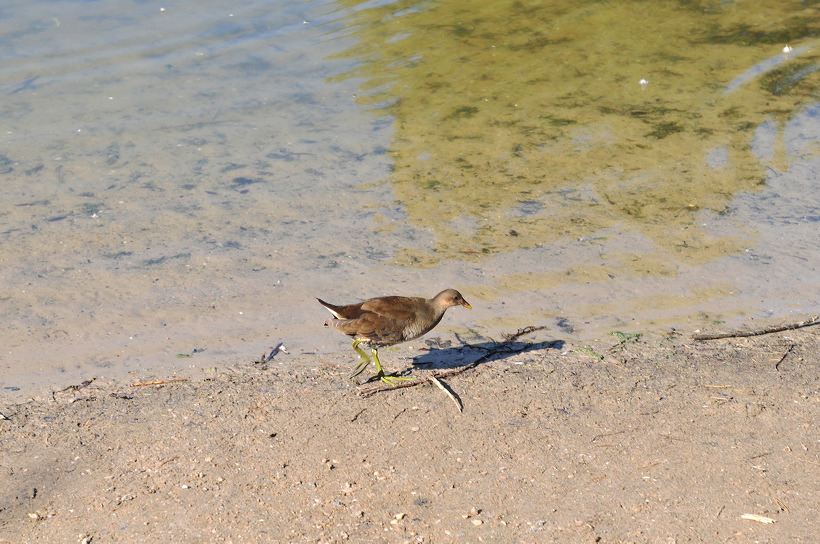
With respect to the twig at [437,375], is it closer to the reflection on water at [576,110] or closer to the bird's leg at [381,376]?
the bird's leg at [381,376]

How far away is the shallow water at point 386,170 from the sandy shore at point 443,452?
546mm

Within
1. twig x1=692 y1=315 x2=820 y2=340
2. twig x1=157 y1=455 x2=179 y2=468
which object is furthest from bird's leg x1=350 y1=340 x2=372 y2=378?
twig x1=692 y1=315 x2=820 y2=340

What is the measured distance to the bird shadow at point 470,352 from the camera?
5.41 meters

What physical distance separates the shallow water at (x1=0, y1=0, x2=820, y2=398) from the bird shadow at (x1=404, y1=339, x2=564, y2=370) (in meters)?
0.24

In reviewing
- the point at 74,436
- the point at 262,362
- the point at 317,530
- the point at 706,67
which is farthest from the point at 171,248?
the point at 706,67

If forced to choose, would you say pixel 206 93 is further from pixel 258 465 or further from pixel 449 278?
pixel 258 465

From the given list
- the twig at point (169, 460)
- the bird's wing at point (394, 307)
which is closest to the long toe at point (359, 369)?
the bird's wing at point (394, 307)

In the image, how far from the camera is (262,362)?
5.36 m

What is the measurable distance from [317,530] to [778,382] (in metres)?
2.92

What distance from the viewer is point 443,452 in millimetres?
4457

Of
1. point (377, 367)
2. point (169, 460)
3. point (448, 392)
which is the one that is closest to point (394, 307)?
point (377, 367)

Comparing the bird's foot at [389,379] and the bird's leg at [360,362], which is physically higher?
the bird's leg at [360,362]

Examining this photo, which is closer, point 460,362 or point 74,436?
point 74,436

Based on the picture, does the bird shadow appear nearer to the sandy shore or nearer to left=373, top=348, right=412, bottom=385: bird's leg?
the sandy shore
